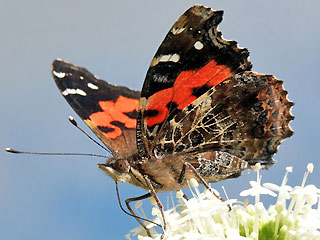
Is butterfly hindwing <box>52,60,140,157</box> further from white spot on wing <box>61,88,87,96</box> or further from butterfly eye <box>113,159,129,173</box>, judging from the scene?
butterfly eye <box>113,159,129,173</box>

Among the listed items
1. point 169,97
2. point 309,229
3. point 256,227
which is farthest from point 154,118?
point 309,229

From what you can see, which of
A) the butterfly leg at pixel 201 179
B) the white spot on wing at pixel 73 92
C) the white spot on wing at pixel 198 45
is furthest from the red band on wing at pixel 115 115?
the white spot on wing at pixel 198 45

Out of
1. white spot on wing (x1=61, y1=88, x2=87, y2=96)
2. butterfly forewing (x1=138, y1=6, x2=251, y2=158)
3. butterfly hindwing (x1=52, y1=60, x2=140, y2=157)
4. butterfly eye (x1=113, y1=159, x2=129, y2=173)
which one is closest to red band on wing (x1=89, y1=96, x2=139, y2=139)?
butterfly hindwing (x1=52, y1=60, x2=140, y2=157)

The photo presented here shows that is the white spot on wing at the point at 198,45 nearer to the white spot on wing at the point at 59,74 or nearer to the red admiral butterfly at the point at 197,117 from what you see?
the red admiral butterfly at the point at 197,117

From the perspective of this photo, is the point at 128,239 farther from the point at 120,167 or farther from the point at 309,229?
the point at 309,229

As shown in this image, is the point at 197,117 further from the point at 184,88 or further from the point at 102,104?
the point at 102,104
